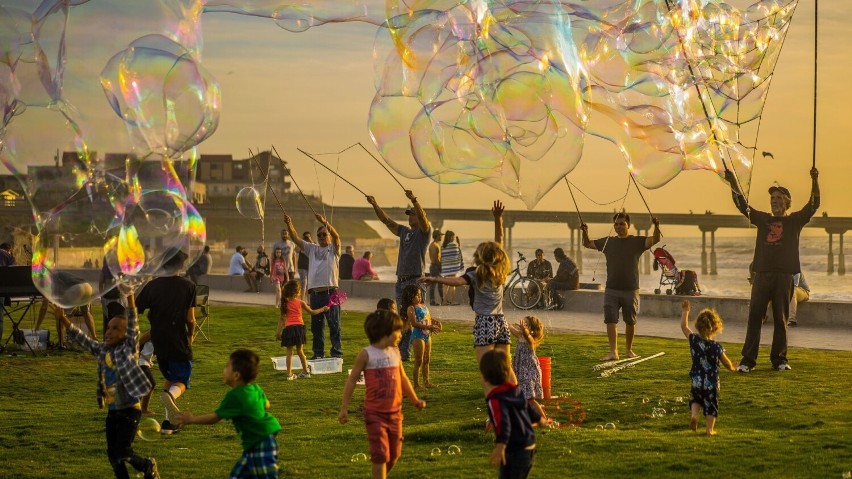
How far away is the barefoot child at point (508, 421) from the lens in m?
6.93

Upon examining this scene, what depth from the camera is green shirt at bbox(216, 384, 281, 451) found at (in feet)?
23.1

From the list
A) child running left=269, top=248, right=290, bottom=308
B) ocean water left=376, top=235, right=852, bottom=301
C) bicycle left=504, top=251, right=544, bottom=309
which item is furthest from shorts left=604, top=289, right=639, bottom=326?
ocean water left=376, top=235, right=852, bottom=301

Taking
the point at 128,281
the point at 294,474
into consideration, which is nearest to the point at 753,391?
the point at 294,474

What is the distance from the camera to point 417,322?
40.5ft

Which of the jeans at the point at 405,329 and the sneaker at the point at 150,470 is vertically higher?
the jeans at the point at 405,329

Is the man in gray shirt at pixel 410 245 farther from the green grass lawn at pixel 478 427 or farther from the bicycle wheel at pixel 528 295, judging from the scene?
the bicycle wheel at pixel 528 295

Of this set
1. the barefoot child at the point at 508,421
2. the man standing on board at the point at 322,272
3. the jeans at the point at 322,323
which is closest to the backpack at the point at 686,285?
the jeans at the point at 322,323

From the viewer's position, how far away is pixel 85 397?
12758 millimetres

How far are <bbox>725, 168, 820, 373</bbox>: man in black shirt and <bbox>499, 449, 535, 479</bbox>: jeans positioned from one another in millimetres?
7173

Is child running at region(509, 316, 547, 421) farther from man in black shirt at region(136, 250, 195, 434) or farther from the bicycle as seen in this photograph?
the bicycle

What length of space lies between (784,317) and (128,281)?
781cm

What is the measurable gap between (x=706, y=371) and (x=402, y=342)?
5526mm

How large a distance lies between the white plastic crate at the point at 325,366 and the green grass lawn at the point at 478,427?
315mm

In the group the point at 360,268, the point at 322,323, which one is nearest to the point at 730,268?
the point at 360,268
